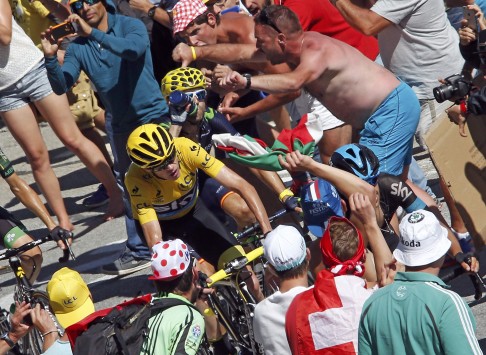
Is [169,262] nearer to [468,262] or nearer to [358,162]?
[358,162]

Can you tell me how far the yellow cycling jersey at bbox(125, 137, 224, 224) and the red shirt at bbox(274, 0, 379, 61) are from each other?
1889 millimetres

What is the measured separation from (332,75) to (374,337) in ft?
10.2

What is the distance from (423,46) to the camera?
27.9ft

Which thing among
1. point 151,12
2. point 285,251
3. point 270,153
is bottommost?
point 151,12

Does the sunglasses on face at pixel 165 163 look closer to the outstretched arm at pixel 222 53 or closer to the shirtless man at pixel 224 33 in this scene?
the outstretched arm at pixel 222 53

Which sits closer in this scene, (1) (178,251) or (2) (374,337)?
(2) (374,337)

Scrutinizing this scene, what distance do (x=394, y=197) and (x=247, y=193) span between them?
3.14ft

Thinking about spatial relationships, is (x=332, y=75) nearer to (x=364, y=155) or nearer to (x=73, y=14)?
(x=364, y=155)

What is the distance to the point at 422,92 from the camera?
28.1 ft

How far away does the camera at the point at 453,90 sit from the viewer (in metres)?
7.15

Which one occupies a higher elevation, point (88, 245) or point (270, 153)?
point (270, 153)

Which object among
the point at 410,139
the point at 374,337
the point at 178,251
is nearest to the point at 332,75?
the point at 410,139

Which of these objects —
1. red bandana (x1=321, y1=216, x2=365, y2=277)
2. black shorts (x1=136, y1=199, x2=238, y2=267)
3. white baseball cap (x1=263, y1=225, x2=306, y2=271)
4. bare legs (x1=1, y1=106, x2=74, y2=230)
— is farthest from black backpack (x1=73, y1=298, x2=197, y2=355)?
bare legs (x1=1, y1=106, x2=74, y2=230)

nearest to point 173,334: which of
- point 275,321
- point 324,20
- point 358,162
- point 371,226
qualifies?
point 275,321
